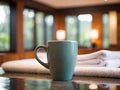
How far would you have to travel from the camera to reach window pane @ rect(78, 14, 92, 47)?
686cm

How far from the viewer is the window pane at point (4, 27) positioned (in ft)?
16.3

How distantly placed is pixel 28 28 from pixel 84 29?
80.4 inches

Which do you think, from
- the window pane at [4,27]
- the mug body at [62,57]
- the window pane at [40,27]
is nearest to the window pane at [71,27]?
the window pane at [40,27]

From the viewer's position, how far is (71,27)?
7.20m

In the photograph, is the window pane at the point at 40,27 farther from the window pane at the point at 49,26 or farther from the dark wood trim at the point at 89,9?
the dark wood trim at the point at 89,9

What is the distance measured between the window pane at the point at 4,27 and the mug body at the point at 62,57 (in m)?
4.37

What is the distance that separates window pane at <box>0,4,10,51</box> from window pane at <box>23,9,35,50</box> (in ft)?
1.89

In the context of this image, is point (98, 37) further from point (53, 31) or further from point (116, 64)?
point (116, 64)

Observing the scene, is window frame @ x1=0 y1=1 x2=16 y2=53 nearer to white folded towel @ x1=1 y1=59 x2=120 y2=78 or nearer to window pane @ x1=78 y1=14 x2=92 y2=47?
window pane @ x1=78 y1=14 x2=92 y2=47

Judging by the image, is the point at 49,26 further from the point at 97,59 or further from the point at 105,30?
the point at 97,59

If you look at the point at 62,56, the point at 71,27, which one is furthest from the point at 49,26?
the point at 62,56

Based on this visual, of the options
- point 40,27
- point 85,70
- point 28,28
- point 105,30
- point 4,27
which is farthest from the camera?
point 105,30

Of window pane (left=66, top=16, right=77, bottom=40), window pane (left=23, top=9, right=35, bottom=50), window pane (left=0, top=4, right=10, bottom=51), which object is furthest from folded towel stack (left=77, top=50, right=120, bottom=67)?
window pane (left=66, top=16, right=77, bottom=40)

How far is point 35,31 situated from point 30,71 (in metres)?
5.11
